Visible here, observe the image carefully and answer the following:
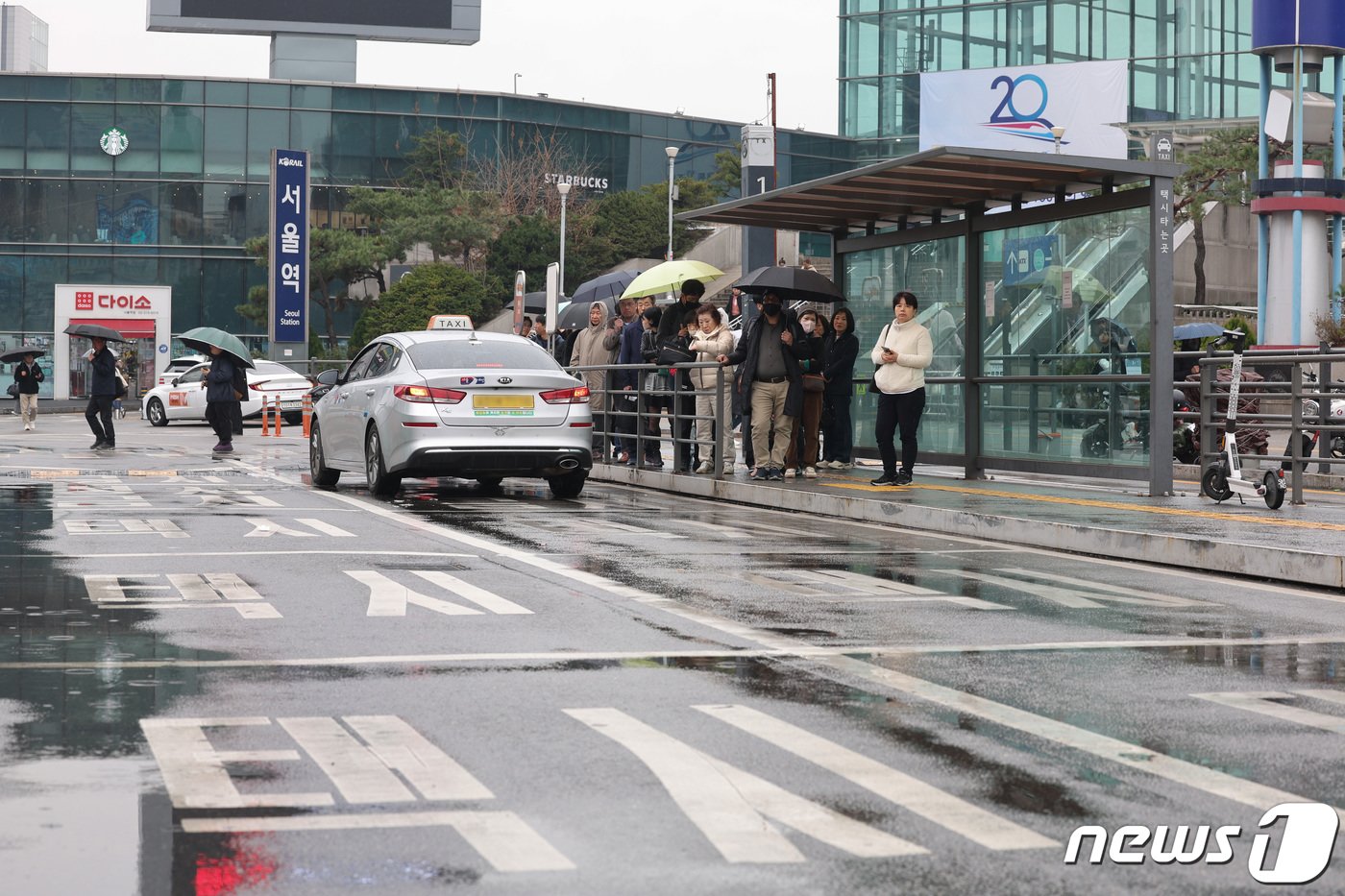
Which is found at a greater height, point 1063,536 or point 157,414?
point 157,414

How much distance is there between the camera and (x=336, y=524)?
14188 millimetres

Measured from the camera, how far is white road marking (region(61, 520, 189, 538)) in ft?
43.4

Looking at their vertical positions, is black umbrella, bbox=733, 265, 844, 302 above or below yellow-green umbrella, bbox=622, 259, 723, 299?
below

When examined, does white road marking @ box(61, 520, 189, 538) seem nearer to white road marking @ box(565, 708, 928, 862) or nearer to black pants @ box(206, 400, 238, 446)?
white road marking @ box(565, 708, 928, 862)

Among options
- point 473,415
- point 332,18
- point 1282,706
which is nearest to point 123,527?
point 473,415

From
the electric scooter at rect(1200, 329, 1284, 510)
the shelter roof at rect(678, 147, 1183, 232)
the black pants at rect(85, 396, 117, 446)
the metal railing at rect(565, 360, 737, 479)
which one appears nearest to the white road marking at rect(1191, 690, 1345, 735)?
the electric scooter at rect(1200, 329, 1284, 510)

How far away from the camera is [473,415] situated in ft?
54.5

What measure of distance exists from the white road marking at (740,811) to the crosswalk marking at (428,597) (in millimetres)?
3210

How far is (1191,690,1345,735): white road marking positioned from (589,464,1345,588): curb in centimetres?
423

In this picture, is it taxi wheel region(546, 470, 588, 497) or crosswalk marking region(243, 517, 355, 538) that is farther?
taxi wheel region(546, 470, 588, 497)

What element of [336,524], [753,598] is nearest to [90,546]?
[336,524]

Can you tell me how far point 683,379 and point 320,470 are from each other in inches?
155

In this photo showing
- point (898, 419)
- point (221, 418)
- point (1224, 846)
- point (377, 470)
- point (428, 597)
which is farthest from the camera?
point (221, 418)

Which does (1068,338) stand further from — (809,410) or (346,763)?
(346,763)
